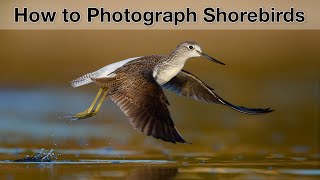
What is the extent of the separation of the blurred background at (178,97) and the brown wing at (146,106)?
1.52 m

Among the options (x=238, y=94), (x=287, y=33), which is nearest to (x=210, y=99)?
(x=238, y=94)

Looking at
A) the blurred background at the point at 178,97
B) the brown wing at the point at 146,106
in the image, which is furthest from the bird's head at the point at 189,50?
the blurred background at the point at 178,97

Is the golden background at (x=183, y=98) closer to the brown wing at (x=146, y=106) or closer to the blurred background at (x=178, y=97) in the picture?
the blurred background at (x=178, y=97)

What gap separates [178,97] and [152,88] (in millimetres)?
6669

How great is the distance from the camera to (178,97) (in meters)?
17.1

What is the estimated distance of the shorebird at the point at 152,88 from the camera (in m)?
10.4

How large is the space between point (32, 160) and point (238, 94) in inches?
280

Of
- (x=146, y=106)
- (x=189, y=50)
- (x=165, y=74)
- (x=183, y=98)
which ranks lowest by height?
(x=146, y=106)

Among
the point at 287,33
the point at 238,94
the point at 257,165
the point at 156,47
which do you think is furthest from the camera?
the point at 287,33

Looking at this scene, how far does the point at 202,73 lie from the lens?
19828 millimetres

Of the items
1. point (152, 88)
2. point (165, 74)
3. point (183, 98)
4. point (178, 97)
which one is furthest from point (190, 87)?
point (178, 97)

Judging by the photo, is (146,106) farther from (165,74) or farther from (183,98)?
(183,98)

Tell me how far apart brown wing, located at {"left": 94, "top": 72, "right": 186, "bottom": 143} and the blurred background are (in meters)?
1.52

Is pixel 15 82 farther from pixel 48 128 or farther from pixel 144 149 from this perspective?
pixel 144 149
